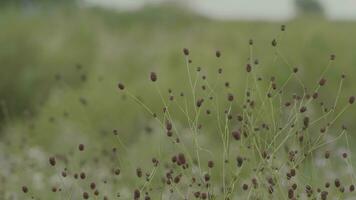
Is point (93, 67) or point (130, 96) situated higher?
point (130, 96)

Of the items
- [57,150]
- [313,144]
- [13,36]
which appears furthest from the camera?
[13,36]

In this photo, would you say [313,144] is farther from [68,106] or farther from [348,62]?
[348,62]

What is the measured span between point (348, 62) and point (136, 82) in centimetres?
293

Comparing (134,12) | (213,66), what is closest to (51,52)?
(213,66)

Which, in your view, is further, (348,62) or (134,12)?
(134,12)

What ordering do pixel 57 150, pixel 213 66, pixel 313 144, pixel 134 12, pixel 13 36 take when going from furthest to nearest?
1. pixel 134 12
2. pixel 13 36
3. pixel 213 66
4. pixel 57 150
5. pixel 313 144

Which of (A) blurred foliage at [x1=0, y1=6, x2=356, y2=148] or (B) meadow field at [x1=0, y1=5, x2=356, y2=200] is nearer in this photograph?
(B) meadow field at [x1=0, y1=5, x2=356, y2=200]

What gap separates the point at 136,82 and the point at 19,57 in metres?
2.27

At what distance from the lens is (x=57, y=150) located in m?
8.91

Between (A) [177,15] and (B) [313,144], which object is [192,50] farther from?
(A) [177,15]

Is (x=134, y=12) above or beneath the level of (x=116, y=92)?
beneath

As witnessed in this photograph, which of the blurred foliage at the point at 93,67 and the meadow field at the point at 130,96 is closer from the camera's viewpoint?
the meadow field at the point at 130,96

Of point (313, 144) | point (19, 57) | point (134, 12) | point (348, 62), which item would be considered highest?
point (313, 144)

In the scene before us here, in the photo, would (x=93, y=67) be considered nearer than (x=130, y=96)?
No
